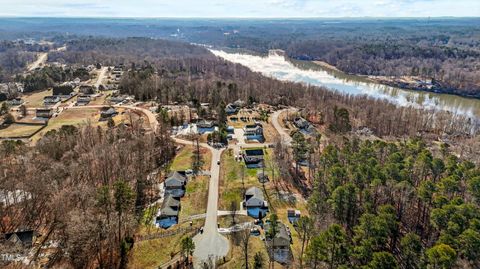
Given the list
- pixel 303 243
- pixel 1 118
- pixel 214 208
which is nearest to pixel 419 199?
pixel 303 243

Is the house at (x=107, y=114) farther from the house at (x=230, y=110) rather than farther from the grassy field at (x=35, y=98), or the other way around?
the house at (x=230, y=110)

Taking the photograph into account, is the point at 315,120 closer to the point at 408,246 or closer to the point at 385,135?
the point at 385,135

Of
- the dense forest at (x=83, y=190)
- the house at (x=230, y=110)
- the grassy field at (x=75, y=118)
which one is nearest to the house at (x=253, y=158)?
the dense forest at (x=83, y=190)

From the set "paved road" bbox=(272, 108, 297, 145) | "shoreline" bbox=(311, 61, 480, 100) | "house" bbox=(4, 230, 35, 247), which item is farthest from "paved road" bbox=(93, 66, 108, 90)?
"shoreline" bbox=(311, 61, 480, 100)

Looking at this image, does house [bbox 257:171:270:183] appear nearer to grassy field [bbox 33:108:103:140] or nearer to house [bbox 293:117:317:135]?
house [bbox 293:117:317:135]

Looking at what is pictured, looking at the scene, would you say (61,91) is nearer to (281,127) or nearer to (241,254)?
(281,127)

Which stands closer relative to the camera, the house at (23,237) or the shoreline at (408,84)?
the house at (23,237)
